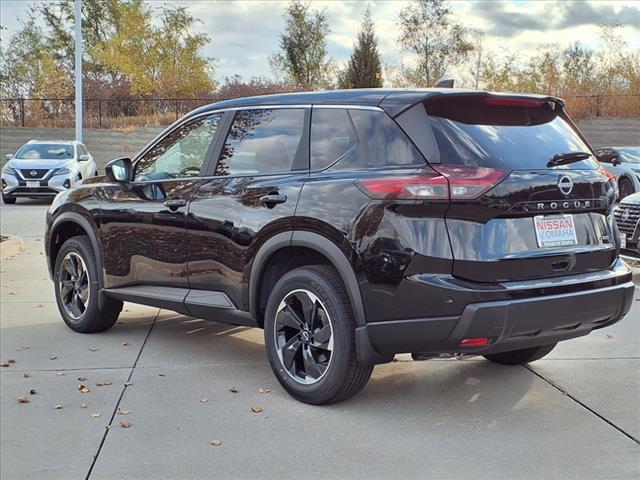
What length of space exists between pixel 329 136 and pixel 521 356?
2.05 metres

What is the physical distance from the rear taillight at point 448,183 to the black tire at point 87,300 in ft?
10.2

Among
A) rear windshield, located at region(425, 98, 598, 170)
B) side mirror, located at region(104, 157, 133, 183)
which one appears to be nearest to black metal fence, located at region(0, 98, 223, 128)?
side mirror, located at region(104, 157, 133, 183)

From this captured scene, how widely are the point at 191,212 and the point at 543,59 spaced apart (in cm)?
3000

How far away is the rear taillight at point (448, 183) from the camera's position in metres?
3.58

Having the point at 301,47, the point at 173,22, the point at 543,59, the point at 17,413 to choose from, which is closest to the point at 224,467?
the point at 17,413

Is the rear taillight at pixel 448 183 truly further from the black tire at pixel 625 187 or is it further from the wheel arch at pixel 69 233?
the black tire at pixel 625 187

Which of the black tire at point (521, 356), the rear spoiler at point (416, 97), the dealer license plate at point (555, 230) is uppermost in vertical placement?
the rear spoiler at point (416, 97)

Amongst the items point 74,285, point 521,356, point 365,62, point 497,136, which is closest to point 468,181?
point 497,136

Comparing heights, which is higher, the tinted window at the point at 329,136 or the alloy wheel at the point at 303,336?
the tinted window at the point at 329,136

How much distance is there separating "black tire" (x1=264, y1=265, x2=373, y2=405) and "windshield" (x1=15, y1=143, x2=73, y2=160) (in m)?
16.8

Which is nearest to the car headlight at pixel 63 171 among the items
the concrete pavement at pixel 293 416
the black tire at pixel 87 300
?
the black tire at pixel 87 300

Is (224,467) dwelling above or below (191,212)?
below

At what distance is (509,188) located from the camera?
365cm

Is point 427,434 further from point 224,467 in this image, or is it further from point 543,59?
point 543,59
